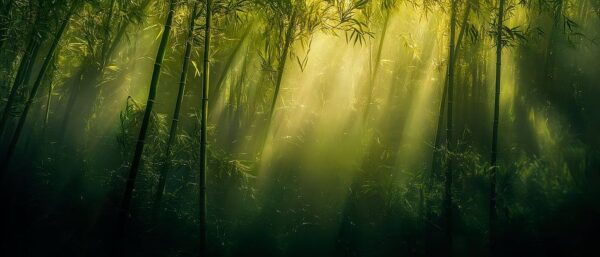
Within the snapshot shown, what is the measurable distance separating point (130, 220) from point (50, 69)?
9.57 ft

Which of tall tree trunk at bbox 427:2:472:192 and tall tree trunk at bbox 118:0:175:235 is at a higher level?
tall tree trunk at bbox 427:2:472:192

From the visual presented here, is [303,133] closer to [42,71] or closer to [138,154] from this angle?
[138,154]

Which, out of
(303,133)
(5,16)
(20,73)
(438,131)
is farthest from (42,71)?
(438,131)

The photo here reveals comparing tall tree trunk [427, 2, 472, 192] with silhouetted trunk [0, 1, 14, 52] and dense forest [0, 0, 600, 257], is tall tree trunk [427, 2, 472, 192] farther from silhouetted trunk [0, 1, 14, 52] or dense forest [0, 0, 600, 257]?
silhouetted trunk [0, 1, 14, 52]

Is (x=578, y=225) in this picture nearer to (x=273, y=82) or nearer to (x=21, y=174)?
(x=273, y=82)

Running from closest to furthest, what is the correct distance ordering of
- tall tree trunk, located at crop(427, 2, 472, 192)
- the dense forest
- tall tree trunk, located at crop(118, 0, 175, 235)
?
1. tall tree trunk, located at crop(118, 0, 175, 235)
2. the dense forest
3. tall tree trunk, located at crop(427, 2, 472, 192)

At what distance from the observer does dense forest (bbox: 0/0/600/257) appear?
4598mm

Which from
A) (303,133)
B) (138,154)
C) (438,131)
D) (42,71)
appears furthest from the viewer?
(303,133)

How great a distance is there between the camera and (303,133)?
20.0 feet

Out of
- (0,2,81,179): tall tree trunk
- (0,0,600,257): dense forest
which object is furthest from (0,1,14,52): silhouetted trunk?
(0,2,81,179): tall tree trunk

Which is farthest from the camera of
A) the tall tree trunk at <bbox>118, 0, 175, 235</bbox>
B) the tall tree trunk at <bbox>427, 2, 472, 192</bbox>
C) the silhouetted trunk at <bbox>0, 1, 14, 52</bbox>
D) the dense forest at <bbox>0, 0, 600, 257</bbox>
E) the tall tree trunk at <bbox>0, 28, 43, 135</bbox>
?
the tall tree trunk at <bbox>427, 2, 472, 192</bbox>

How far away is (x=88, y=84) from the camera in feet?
20.7

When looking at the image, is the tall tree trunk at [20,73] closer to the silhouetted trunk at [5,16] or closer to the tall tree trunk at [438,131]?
the silhouetted trunk at [5,16]

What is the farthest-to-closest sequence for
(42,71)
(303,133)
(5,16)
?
(303,133) → (42,71) → (5,16)
